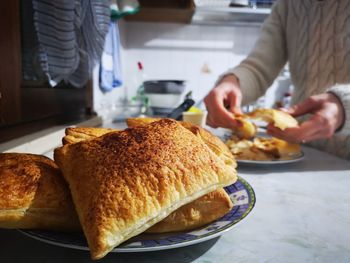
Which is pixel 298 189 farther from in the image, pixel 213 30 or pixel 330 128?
pixel 213 30

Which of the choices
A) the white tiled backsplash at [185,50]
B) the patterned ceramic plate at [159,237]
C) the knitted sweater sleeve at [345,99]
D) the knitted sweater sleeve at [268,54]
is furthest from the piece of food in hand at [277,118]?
the white tiled backsplash at [185,50]

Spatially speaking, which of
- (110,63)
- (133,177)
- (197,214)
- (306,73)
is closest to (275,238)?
(197,214)

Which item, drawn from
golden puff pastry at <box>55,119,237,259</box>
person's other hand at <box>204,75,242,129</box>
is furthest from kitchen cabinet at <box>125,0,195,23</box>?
golden puff pastry at <box>55,119,237,259</box>

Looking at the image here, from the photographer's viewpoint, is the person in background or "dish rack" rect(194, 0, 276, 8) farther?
"dish rack" rect(194, 0, 276, 8)

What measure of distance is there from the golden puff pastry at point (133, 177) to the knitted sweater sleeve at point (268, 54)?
965mm

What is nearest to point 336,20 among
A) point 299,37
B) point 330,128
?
point 299,37

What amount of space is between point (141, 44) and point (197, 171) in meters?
2.49

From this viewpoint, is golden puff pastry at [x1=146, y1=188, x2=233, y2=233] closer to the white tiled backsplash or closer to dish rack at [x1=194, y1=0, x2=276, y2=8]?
dish rack at [x1=194, y1=0, x2=276, y2=8]

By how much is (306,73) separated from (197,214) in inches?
39.5

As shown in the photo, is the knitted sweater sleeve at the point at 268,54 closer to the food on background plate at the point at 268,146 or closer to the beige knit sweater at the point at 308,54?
the beige knit sweater at the point at 308,54

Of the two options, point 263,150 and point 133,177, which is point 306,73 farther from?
point 133,177

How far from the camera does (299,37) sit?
1235mm

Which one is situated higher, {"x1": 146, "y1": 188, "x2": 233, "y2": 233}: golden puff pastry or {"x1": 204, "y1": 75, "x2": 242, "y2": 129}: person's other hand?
{"x1": 204, "y1": 75, "x2": 242, "y2": 129}: person's other hand

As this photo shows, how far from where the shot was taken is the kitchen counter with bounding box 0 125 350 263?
0.40 meters
